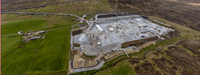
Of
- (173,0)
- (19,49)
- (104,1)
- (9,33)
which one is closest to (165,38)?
(19,49)

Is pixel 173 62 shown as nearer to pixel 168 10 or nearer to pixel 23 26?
pixel 168 10

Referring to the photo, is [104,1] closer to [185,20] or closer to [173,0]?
[185,20]

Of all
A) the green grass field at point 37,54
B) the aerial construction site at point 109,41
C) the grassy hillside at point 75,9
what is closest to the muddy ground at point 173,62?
the aerial construction site at point 109,41

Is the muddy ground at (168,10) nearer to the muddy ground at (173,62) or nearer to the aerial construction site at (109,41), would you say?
the aerial construction site at (109,41)

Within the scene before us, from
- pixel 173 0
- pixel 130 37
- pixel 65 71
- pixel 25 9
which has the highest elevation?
pixel 173 0

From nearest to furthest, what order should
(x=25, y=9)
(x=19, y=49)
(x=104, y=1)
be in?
(x=19, y=49), (x=25, y=9), (x=104, y=1)

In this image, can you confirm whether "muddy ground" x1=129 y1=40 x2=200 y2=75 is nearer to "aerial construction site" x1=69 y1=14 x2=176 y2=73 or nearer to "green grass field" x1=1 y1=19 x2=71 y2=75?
"aerial construction site" x1=69 y1=14 x2=176 y2=73
